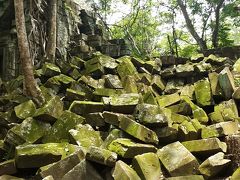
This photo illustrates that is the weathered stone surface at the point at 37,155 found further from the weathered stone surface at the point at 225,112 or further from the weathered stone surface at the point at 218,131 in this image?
the weathered stone surface at the point at 225,112

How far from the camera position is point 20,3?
796 centimetres

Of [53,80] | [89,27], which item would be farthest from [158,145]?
[89,27]

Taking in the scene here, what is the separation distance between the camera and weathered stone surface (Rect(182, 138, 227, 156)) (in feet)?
17.8

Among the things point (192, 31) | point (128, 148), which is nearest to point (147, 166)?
point (128, 148)

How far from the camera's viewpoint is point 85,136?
590 cm

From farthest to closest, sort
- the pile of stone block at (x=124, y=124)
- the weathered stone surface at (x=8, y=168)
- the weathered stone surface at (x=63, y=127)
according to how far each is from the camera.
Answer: the weathered stone surface at (x=63, y=127), the weathered stone surface at (x=8, y=168), the pile of stone block at (x=124, y=124)

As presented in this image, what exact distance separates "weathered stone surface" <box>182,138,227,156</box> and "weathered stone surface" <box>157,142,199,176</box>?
0.33m

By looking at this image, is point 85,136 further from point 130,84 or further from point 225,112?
point 225,112

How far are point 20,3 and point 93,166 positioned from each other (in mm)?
4900

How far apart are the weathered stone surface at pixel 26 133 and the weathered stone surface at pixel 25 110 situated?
58cm

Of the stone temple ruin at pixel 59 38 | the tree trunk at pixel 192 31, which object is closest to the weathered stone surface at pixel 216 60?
the stone temple ruin at pixel 59 38

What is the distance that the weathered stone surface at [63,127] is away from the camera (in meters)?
6.29

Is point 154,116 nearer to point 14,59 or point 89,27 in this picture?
A: point 14,59

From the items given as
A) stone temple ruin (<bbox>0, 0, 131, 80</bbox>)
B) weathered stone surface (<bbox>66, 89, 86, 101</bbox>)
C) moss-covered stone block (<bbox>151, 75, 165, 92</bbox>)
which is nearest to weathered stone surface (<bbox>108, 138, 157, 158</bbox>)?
weathered stone surface (<bbox>66, 89, 86, 101</bbox>)
